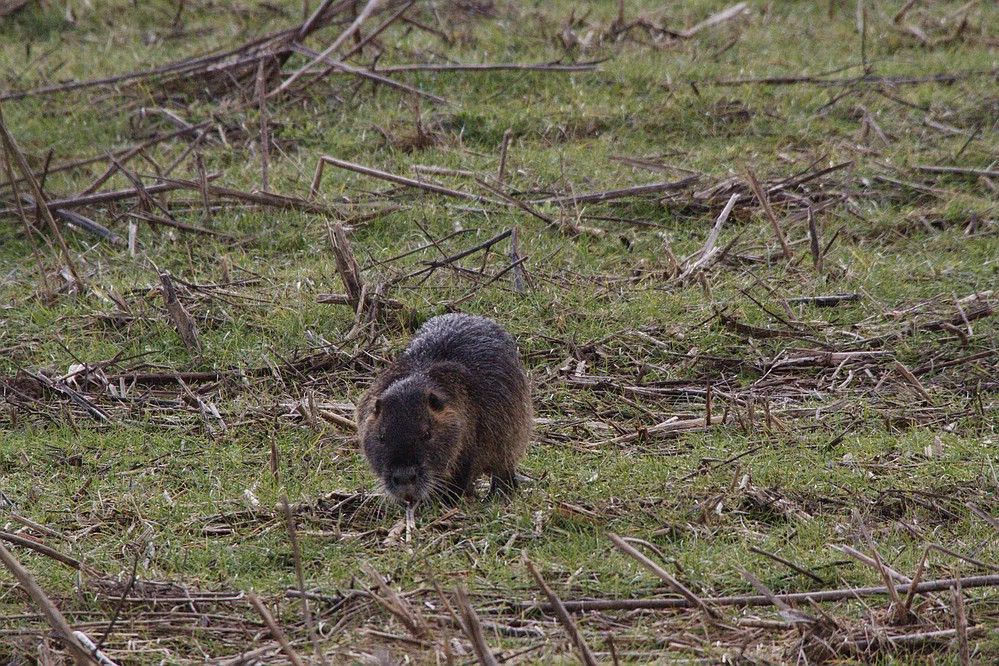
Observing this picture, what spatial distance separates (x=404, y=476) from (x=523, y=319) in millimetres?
1847

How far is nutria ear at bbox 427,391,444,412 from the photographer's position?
3887 mm

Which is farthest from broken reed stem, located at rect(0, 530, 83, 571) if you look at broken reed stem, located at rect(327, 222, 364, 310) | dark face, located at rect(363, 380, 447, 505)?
broken reed stem, located at rect(327, 222, 364, 310)

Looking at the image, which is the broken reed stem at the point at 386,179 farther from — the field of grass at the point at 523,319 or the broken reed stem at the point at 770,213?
the broken reed stem at the point at 770,213

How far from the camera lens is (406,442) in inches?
148

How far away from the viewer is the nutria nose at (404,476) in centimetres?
371

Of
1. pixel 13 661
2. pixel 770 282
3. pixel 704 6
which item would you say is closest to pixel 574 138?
pixel 770 282

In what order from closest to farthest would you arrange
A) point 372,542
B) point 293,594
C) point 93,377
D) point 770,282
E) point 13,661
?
1. point 13,661
2. point 293,594
3. point 372,542
4. point 93,377
5. point 770,282

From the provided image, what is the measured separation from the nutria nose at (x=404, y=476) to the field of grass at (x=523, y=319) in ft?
0.56

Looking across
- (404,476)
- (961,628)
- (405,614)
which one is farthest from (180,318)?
(961,628)

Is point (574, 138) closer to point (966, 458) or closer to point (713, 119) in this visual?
point (713, 119)

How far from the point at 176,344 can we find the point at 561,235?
2.10m

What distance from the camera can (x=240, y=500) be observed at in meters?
4.03

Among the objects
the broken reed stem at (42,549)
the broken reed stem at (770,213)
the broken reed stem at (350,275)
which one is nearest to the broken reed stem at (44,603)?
the broken reed stem at (42,549)

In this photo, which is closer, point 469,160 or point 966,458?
point 966,458
